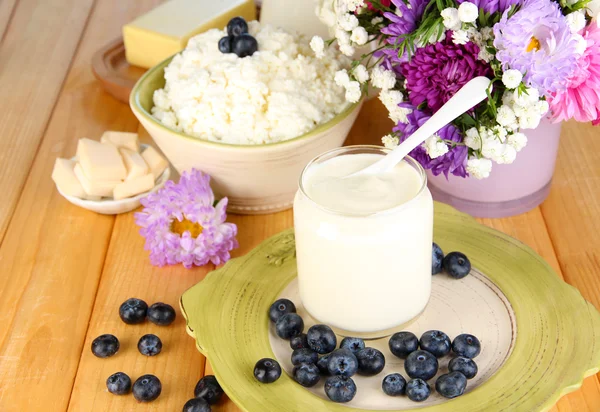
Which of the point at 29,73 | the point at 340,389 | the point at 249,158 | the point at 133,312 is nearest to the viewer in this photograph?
the point at 340,389

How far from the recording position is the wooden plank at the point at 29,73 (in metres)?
1.44

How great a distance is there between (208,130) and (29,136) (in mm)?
494

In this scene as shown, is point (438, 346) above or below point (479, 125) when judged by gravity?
below

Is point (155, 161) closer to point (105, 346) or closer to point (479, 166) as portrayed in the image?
point (105, 346)

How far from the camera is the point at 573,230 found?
122cm

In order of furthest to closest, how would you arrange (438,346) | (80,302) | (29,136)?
(29,136), (80,302), (438,346)

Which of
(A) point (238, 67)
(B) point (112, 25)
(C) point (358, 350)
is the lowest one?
(B) point (112, 25)

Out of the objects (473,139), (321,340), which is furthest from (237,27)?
(321,340)

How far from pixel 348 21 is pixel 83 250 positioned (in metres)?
0.55

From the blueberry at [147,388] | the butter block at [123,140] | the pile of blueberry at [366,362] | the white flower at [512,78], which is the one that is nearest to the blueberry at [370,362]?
the pile of blueberry at [366,362]

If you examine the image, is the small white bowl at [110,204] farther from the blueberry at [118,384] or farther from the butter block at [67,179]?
the blueberry at [118,384]

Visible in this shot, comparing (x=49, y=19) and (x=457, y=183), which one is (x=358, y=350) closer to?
(x=457, y=183)

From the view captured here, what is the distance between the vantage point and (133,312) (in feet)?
3.55

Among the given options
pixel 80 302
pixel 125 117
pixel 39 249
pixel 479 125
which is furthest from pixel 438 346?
pixel 125 117
